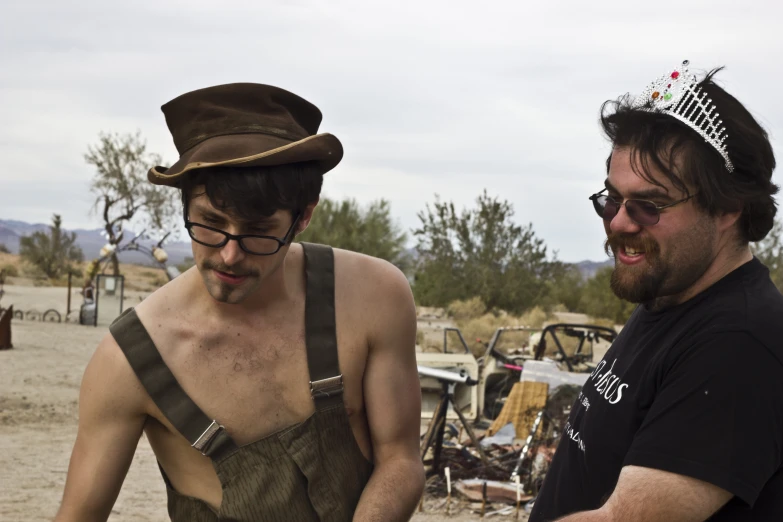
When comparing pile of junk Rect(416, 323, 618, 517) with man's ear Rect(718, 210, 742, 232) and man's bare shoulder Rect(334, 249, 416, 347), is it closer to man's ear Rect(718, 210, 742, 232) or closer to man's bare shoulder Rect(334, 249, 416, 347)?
man's bare shoulder Rect(334, 249, 416, 347)

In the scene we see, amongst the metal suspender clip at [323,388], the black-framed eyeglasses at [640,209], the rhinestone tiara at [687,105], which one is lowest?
the metal suspender clip at [323,388]

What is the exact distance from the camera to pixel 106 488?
8.25ft

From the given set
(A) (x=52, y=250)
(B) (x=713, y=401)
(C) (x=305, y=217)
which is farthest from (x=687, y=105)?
(A) (x=52, y=250)

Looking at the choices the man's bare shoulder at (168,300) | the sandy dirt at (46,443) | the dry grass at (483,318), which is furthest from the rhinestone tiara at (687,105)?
the dry grass at (483,318)

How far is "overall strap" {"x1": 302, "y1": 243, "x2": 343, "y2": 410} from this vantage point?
2.52 m

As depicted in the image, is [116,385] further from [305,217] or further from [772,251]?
[772,251]

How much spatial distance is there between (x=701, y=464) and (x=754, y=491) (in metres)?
0.11

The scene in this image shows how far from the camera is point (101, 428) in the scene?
98.3 inches

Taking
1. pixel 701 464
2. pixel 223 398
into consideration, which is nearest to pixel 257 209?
pixel 223 398

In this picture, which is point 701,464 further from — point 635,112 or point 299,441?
point 299,441

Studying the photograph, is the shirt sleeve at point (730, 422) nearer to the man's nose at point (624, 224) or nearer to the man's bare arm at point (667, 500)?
the man's bare arm at point (667, 500)

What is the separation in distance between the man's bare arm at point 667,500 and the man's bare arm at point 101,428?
1260 mm

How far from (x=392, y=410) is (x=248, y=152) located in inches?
32.0

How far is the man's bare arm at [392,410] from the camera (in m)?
2.54
